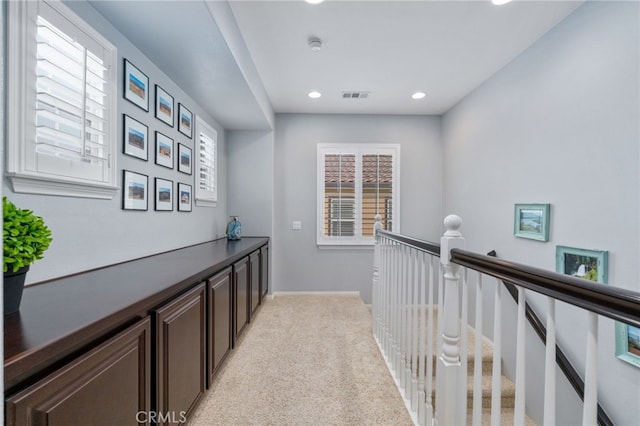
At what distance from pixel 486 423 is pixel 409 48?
3.48 meters

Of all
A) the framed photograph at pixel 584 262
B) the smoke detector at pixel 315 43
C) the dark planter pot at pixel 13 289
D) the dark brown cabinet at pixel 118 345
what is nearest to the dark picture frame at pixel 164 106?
the dark brown cabinet at pixel 118 345

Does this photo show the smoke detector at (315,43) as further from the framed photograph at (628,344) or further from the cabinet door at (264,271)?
the framed photograph at (628,344)

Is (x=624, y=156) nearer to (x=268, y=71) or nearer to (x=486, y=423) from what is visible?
(x=486, y=423)

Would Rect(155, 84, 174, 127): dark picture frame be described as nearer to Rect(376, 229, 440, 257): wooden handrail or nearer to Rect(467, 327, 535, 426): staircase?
Rect(376, 229, 440, 257): wooden handrail

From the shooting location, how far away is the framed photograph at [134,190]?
203cm

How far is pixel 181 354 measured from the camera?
1.58 metres

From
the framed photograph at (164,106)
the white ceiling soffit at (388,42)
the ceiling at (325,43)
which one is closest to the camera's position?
the ceiling at (325,43)

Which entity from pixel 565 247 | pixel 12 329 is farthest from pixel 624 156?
pixel 12 329

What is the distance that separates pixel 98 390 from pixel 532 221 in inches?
122

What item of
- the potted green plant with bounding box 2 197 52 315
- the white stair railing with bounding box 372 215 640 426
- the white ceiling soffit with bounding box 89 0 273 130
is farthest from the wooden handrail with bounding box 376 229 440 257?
the white ceiling soffit with bounding box 89 0 273 130

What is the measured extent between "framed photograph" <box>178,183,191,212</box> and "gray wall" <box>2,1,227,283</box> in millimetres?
51

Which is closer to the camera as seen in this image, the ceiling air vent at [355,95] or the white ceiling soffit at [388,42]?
the white ceiling soffit at [388,42]

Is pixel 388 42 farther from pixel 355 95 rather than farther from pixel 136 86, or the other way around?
pixel 136 86

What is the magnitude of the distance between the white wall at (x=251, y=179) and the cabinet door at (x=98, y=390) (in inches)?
116
